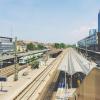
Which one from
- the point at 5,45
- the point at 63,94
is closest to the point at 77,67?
the point at 63,94

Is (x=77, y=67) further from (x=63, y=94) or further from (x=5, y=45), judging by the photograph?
(x=5, y=45)

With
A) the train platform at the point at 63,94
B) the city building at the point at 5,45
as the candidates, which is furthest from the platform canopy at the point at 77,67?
the city building at the point at 5,45

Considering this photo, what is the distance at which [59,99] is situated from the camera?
3550 centimetres

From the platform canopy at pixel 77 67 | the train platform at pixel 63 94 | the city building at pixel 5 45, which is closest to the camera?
the train platform at pixel 63 94

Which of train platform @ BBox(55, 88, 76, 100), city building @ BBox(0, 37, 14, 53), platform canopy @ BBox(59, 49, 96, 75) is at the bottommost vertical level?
train platform @ BBox(55, 88, 76, 100)

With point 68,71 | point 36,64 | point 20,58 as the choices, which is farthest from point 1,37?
point 68,71

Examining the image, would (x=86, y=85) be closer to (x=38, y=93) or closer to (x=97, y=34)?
(x=38, y=93)

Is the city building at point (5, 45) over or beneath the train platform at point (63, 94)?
over

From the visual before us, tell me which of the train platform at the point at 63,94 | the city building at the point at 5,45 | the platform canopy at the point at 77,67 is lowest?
the train platform at the point at 63,94

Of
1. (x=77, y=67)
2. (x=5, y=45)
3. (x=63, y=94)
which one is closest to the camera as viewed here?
(x=63, y=94)

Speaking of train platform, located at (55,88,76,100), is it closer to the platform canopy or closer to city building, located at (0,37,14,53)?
the platform canopy

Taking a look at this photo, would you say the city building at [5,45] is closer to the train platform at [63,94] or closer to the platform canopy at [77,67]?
the platform canopy at [77,67]

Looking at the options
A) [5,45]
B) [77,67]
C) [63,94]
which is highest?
[5,45]

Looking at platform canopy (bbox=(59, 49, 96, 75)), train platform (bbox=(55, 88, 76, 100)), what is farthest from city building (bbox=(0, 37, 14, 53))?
train platform (bbox=(55, 88, 76, 100))
